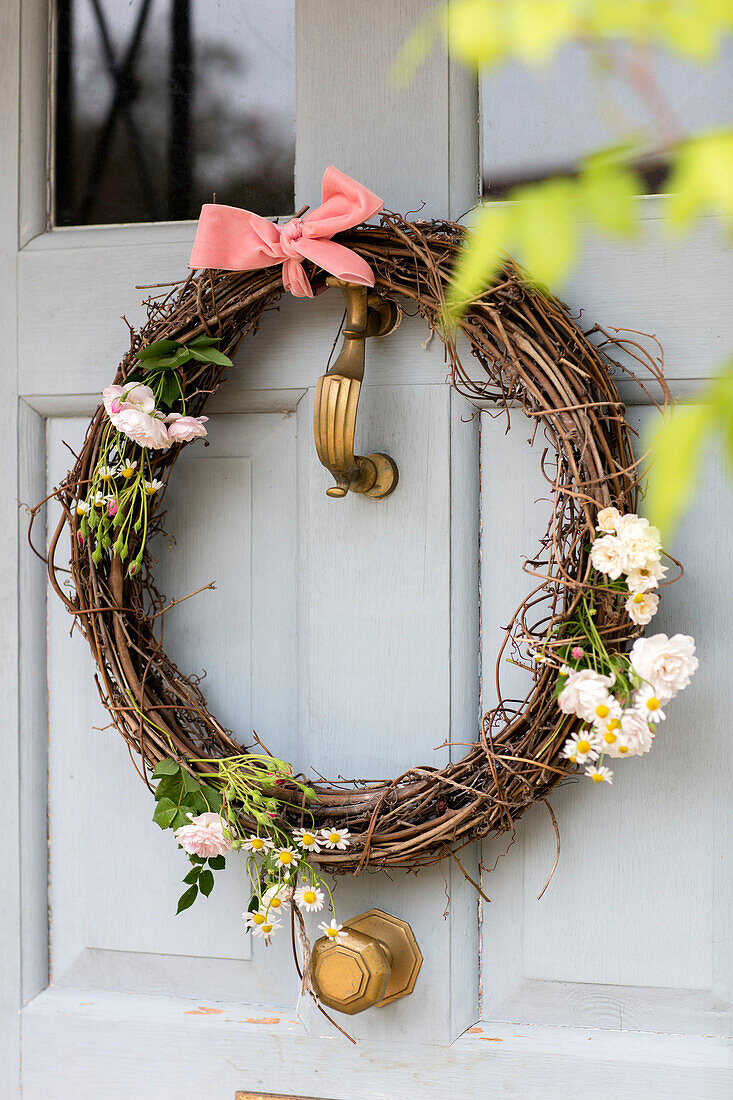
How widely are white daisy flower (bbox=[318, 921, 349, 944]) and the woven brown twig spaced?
52mm

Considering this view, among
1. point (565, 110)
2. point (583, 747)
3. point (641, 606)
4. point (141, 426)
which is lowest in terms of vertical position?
point (583, 747)

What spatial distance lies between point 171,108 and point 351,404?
16.7 inches

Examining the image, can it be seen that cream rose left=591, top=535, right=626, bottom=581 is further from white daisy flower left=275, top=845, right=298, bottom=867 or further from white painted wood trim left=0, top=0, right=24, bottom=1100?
white painted wood trim left=0, top=0, right=24, bottom=1100

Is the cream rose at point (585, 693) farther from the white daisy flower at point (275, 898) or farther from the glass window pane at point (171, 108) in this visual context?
the glass window pane at point (171, 108)

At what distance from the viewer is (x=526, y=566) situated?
0.88 metres

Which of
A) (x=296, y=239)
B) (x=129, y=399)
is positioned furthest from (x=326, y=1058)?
(x=296, y=239)

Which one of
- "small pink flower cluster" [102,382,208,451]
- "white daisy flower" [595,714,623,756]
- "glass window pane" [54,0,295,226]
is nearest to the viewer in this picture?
"white daisy flower" [595,714,623,756]

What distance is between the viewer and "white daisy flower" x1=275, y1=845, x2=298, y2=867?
79 centimetres

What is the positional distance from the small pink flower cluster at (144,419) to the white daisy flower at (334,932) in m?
0.46

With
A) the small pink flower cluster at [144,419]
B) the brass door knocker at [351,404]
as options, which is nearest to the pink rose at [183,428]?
the small pink flower cluster at [144,419]

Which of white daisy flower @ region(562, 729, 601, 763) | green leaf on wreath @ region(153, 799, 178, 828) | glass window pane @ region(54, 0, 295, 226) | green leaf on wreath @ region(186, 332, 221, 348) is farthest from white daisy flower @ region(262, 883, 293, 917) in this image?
glass window pane @ region(54, 0, 295, 226)

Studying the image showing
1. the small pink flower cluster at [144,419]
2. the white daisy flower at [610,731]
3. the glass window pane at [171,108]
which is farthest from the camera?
the glass window pane at [171,108]

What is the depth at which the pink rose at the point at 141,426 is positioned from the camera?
2.66 ft

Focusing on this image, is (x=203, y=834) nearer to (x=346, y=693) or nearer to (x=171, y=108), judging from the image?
(x=346, y=693)
